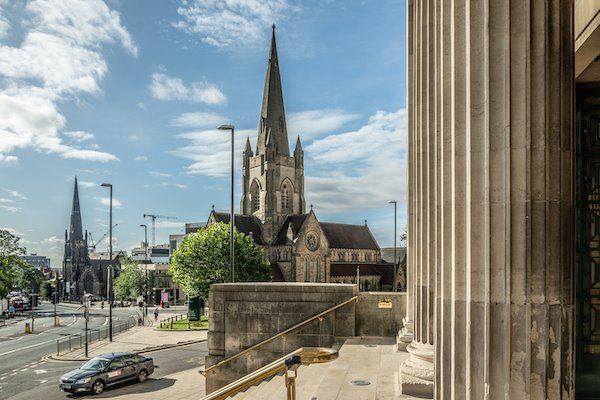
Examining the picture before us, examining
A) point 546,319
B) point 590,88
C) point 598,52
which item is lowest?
point 546,319

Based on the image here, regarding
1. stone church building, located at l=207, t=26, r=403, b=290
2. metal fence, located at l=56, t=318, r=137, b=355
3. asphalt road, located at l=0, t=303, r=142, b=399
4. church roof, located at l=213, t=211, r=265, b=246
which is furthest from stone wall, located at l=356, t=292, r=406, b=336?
church roof, located at l=213, t=211, r=265, b=246

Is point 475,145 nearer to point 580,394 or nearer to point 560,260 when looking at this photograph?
point 560,260

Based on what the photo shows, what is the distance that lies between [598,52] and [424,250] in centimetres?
380

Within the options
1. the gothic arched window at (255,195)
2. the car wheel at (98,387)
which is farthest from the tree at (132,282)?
the car wheel at (98,387)

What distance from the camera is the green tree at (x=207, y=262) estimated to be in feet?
131

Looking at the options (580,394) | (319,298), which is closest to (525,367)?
(580,394)

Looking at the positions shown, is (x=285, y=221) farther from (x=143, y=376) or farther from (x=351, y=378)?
(x=351, y=378)

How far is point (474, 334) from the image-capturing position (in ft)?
13.9

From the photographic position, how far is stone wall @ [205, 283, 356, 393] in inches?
472

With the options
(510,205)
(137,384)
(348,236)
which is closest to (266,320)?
(137,384)

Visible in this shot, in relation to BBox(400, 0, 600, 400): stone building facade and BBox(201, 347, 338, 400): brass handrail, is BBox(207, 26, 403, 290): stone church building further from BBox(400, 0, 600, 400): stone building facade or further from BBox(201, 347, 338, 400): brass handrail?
BBox(400, 0, 600, 400): stone building facade

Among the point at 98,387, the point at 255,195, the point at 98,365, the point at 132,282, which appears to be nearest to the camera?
the point at 98,387

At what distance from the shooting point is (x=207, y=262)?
1583 inches

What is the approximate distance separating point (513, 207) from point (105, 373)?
1679 centimetres
